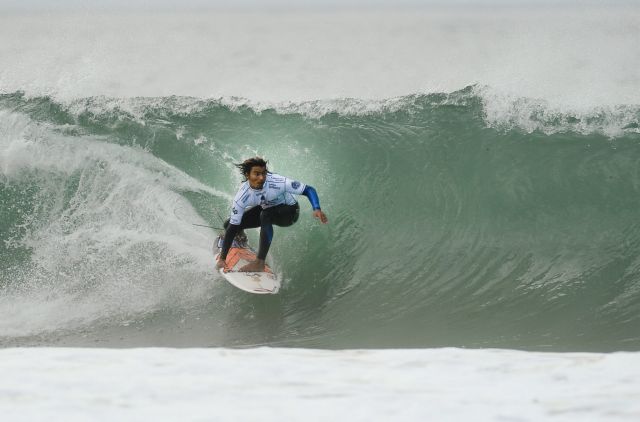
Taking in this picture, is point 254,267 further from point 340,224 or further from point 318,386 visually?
point 318,386

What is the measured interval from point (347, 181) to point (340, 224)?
0.66 m

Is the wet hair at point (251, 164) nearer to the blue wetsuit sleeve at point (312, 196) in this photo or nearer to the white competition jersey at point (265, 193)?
the white competition jersey at point (265, 193)

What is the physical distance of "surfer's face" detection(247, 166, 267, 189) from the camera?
6277 mm

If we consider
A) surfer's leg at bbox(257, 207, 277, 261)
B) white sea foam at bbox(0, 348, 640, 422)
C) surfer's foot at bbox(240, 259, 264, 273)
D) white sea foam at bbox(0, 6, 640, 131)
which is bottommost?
white sea foam at bbox(0, 348, 640, 422)

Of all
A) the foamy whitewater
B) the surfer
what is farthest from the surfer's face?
the foamy whitewater

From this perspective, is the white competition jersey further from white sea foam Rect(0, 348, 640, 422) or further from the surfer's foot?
white sea foam Rect(0, 348, 640, 422)

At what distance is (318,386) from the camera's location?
3406mm

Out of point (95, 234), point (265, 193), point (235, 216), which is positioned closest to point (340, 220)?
point (265, 193)

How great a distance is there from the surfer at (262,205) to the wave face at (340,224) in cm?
53

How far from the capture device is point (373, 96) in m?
9.21

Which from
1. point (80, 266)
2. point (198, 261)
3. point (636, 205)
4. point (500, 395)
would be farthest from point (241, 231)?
point (500, 395)

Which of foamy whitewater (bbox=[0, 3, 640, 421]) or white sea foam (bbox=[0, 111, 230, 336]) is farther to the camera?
white sea foam (bbox=[0, 111, 230, 336])

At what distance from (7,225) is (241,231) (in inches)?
A: 98.9

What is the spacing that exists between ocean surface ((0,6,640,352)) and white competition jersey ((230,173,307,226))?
830mm
